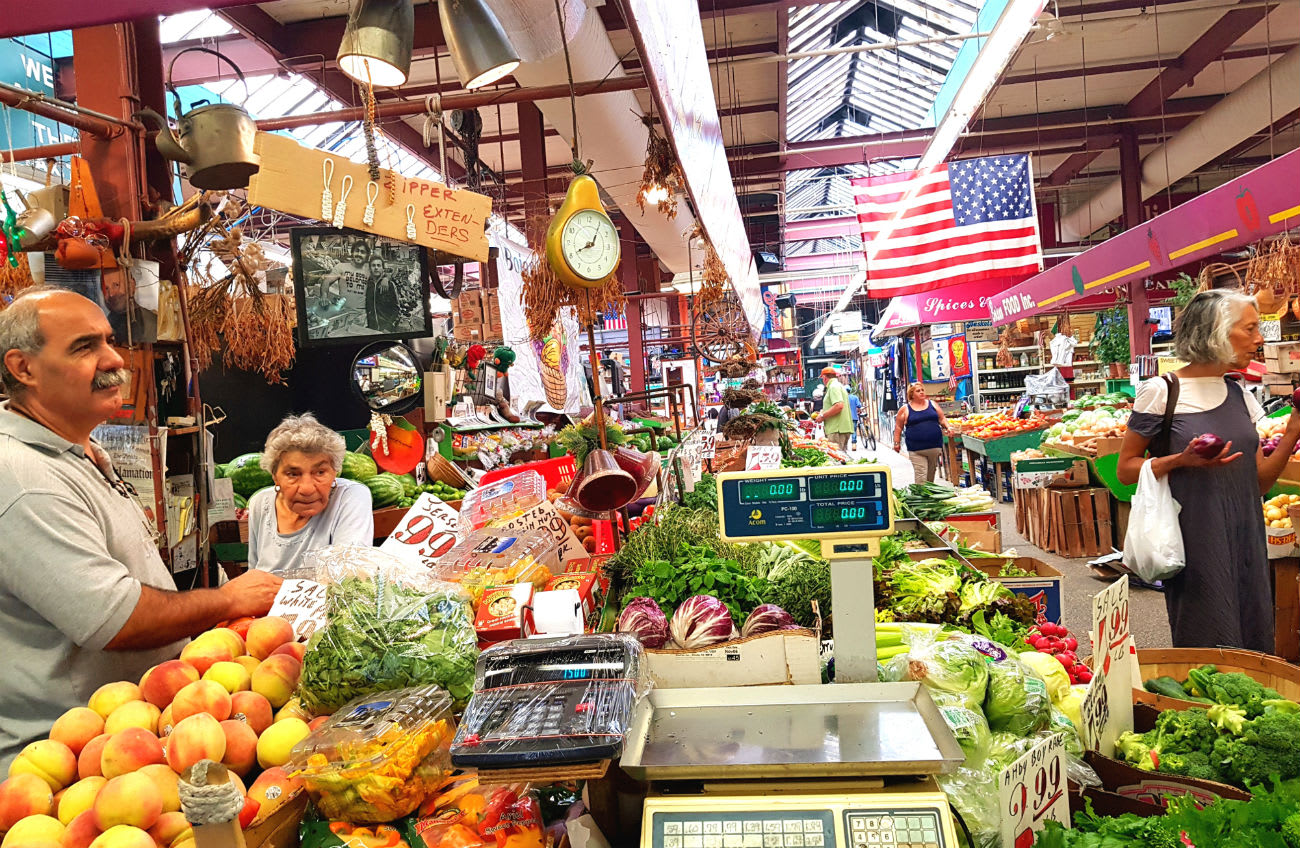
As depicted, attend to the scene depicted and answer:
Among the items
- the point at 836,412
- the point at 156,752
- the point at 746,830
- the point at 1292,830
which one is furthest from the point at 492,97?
the point at 836,412

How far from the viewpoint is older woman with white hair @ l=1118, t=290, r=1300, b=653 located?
11.7 ft

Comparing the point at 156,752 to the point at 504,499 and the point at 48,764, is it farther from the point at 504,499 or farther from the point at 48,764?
the point at 504,499

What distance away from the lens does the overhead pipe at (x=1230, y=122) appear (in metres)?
9.59

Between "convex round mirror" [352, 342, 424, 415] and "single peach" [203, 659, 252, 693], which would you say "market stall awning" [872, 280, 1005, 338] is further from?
"single peach" [203, 659, 252, 693]

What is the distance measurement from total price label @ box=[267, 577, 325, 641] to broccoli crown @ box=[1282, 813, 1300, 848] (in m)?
2.18

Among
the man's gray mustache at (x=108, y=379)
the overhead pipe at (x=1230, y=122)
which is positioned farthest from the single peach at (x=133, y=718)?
the overhead pipe at (x=1230, y=122)

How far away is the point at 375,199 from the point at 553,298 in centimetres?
114

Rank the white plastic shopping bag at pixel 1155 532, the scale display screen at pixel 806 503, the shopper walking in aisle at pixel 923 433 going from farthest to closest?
the shopper walking in aisle at pixel 923 433
the white plastic shopping bag at pixel 1155 532
the scale display screen at pixel 806 503

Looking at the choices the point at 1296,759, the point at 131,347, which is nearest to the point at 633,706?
the point at 1296,759

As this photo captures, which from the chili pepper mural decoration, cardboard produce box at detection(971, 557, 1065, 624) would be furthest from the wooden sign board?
the chili pepper mural decoration

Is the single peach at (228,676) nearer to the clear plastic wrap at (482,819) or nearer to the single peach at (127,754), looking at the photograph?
the single peach at (127,754)

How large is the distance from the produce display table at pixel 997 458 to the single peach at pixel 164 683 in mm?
11152

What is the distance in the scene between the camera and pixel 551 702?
141cm

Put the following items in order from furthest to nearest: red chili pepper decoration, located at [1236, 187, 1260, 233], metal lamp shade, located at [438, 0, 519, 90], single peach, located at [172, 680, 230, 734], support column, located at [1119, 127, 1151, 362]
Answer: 1. support column, located at [1119, 127, 1151, 362]
2. red chili pepper decoration, located at [1236, 187, 1260, 233]
3. metal lamp shade, located at [438, 0, 519, 90]
4. single peach, located at [172, 680, 230, 734]
